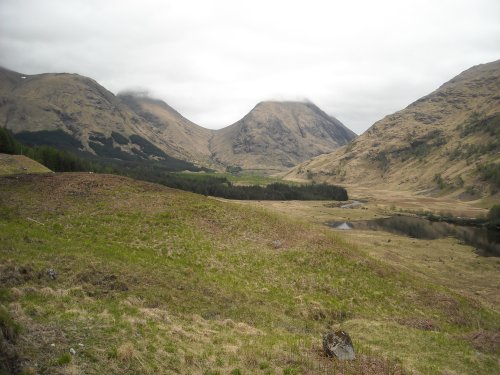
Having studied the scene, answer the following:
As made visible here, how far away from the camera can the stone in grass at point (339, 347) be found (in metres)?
20.9

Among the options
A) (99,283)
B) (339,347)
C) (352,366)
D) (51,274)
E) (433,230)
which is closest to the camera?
(352,366)

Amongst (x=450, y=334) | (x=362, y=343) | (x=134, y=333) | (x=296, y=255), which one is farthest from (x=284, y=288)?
(x=134, y=333)

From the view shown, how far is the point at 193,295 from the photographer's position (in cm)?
2934

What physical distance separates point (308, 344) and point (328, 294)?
41.6ft

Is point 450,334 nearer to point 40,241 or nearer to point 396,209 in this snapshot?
point 40,241

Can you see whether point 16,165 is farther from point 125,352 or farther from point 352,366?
point 352,366

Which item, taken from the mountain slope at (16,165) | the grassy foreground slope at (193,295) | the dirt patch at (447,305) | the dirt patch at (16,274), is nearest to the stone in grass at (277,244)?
the grassy foreground slope at (193,295)

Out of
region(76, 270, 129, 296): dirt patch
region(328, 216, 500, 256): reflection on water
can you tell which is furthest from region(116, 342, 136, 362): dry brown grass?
region(328, 216, 500, 256): reflection on water

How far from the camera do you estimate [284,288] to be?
115 feet

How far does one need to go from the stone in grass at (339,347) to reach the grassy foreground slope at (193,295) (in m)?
0.82

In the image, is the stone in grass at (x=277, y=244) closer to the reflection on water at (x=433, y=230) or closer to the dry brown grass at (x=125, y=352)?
the dry brown grass at (x=125, y=352)

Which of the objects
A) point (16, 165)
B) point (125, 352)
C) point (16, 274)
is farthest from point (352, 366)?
point (16, 165)

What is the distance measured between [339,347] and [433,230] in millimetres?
117901

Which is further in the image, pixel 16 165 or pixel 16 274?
pixel 16 165
